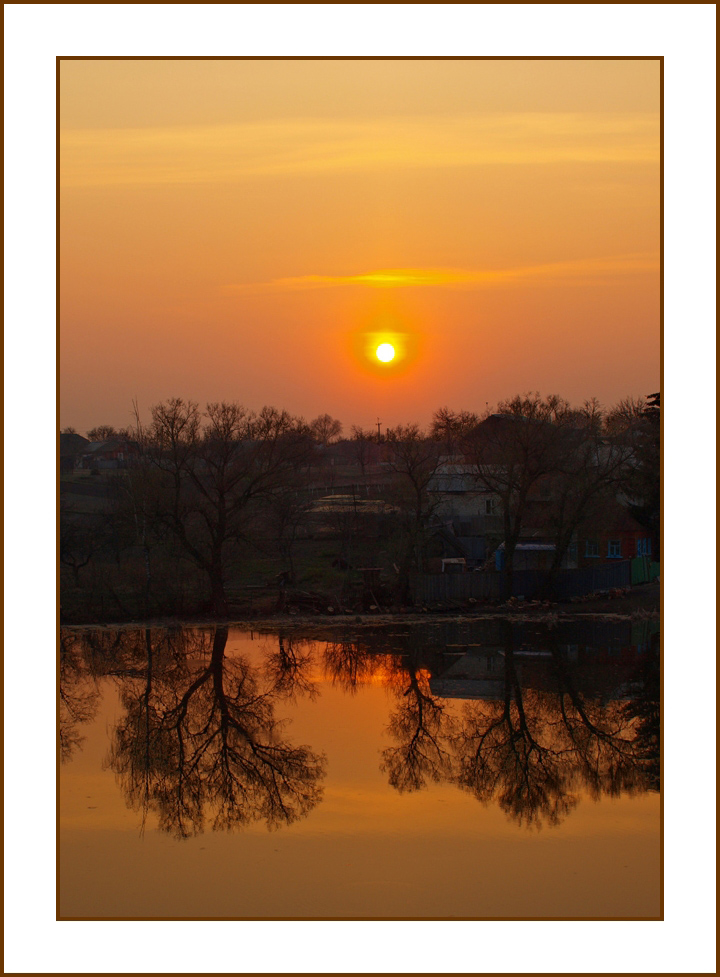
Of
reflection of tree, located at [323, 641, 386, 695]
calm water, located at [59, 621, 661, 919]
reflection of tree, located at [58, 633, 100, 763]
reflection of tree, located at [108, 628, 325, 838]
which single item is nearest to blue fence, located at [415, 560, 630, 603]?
reflection of tree, located at [323, 641, 386, 695]

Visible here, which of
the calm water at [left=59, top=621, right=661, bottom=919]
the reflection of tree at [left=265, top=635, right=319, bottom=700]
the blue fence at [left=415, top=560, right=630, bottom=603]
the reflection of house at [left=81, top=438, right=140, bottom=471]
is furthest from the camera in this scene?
the reflection of house at [left=81, top=438, right=140, bottom=471]

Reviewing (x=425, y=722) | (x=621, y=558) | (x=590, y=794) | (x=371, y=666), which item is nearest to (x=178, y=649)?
(x=371, y=666)

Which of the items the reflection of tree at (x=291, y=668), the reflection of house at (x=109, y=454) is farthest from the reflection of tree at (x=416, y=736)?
the reflection of house at (x=109, y=454)

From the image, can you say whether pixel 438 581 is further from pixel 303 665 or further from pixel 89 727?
pixel 89 727

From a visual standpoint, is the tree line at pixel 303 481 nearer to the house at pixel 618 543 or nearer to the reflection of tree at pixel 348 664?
the house at pixel 618 543

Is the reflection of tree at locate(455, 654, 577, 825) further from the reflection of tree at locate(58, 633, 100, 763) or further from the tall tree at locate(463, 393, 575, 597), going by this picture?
the tall tree at locate(463, 393, 575, 597)
